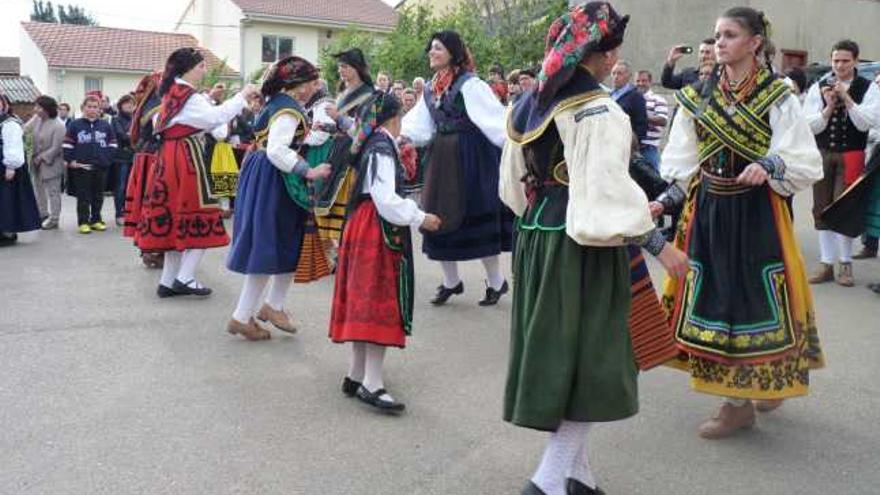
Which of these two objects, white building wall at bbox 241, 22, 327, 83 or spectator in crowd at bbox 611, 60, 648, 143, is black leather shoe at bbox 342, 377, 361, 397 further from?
white building wall at bbox 241, 22, 327, 83

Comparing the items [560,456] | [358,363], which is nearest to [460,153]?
[358,363]

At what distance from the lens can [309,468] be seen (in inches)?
150

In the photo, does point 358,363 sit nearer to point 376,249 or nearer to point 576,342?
point 376,249

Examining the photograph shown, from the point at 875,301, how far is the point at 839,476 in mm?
3700

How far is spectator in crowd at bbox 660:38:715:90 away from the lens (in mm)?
6246

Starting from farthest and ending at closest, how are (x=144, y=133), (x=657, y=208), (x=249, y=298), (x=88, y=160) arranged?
1. (x=88, y=160)
2. (x=144, y=133)
3. (x=249, y=298)
4. (x=657, y=208)

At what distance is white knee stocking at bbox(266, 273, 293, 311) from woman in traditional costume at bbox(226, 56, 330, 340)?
1.0 inches

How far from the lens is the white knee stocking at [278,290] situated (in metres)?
5.88

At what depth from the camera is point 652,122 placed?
9734 mm

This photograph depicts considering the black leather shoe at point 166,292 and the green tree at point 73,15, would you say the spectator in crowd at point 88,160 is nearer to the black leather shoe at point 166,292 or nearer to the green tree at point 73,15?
the black leather shoe at point 166,292


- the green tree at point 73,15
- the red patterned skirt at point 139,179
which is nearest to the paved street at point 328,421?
the red patterned skirt at point 139,179

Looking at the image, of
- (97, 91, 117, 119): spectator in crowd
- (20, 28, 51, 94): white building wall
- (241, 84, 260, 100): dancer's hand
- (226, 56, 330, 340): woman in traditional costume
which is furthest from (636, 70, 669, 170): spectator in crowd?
(20, 28, 51, 94): white building wall

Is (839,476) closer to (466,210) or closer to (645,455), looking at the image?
(645,455)

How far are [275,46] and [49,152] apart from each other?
94.6 feet
